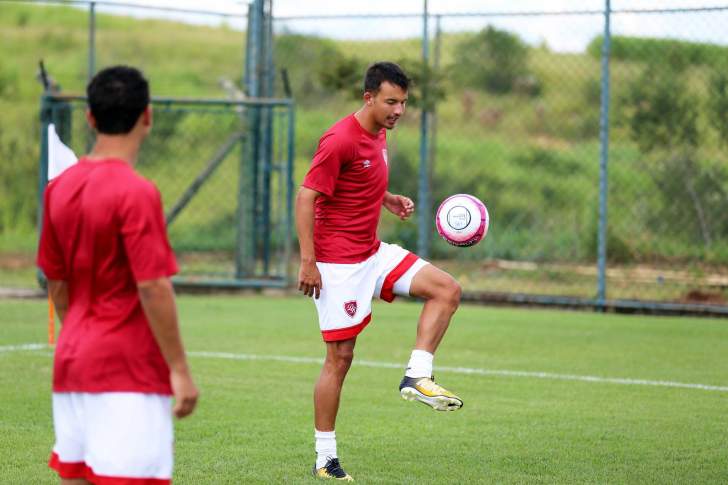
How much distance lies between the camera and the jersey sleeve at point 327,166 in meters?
6.15

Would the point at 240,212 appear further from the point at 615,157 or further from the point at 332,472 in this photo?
the point at 332,472

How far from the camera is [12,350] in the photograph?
990 cm

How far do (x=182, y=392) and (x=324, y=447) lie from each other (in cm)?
241

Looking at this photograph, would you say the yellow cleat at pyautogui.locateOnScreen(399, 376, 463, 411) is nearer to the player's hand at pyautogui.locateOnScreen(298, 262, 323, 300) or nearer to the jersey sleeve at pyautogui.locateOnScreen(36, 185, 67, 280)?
the player's hand at pyautogui.locateOnScreen(298, 262, 323, 300)

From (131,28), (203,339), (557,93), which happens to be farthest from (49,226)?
(131,28)

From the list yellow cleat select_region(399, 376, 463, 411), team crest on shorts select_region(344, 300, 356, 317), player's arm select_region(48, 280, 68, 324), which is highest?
player's arm select_region(48, 280, 68, 324)

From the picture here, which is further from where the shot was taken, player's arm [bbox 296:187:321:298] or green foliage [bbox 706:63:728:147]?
green foliage [bbox 706:63:728:147]

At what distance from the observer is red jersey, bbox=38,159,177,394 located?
11.8 feet

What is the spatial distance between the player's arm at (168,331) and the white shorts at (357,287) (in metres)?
2.45

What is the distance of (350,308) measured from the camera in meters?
6.21

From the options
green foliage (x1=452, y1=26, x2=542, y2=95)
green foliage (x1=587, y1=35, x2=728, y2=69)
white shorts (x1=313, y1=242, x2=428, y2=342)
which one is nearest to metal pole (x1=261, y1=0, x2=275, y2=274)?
green foliage (x1=452, y1=26, x2=542, y2=95)

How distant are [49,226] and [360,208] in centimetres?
279

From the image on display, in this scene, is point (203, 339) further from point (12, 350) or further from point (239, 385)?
point (239, 385)

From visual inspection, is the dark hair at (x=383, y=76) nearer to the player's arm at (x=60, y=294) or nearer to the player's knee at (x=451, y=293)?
the player's knee at (x=451, y=293)
